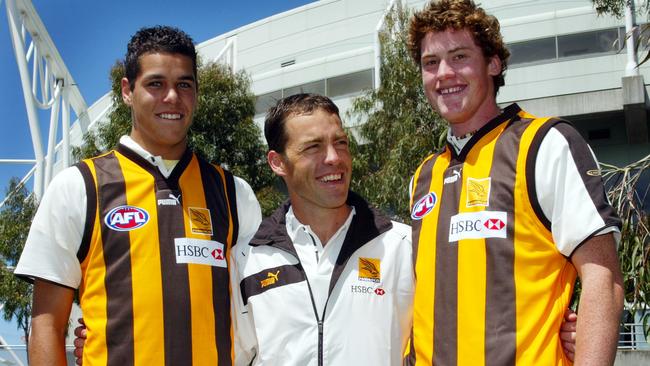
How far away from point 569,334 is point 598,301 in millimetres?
239

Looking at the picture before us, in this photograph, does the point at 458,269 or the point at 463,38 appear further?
the point at 463,38

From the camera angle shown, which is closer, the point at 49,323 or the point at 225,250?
the point at 49,323

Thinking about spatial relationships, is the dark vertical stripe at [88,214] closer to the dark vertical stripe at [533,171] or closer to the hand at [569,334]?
the dark vertical stripe at [533,171]

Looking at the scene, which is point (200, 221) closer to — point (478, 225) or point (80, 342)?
point (80, 342)

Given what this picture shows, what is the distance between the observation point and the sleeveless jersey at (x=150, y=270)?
11.7ft

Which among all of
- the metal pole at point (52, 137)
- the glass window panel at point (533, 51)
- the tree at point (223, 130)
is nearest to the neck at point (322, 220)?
the tree at point (223, 130)

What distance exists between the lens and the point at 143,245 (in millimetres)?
3670

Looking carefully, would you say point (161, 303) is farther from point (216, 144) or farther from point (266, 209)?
point (216, 144)

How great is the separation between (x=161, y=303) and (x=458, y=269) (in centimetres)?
154

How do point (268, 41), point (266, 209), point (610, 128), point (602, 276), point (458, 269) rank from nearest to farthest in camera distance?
point (602, 276), point (458, 269), point (266, 209), point (610, 128), point (268, 41)

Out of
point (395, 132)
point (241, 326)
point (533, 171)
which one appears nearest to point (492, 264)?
point (533, 171)

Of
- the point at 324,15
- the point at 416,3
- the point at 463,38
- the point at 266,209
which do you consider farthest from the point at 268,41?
the point at 463,38

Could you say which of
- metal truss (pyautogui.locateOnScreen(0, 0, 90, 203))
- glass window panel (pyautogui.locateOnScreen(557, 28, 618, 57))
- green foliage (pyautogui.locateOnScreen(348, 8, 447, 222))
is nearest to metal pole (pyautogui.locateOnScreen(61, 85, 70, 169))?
metal truss (pyautogui.locateOnScreen(0, 0, 90, 203))

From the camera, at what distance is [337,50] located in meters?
30.5
